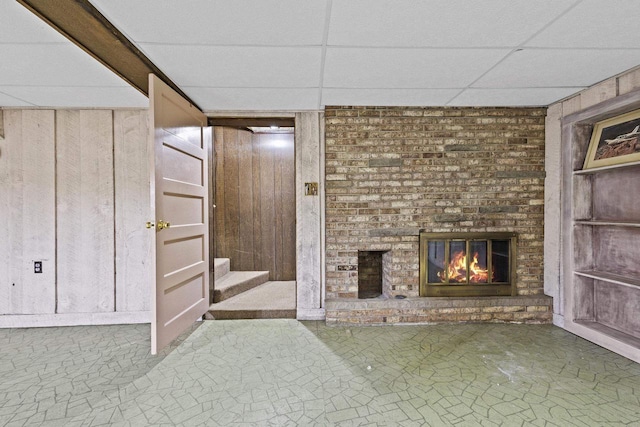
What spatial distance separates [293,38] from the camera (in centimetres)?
175

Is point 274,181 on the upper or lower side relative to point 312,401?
upper

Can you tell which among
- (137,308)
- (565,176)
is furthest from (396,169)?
(137,308)

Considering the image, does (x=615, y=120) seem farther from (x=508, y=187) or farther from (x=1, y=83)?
(x=1, y=83)

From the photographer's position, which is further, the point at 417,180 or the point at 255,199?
the point at 255,199

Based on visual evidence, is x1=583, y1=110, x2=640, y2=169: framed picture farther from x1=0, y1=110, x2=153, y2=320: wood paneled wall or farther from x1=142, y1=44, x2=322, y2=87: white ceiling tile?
x1=0, y1=110, x2=153, y2=320: wood paneled wall

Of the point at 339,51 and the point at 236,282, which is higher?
the point at 339,51

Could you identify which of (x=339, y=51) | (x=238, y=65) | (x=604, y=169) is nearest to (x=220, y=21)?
(x=238, y=65)

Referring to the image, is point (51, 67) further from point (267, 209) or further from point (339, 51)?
point (267, 209)

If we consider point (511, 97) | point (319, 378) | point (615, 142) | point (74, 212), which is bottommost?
point (319, 378)

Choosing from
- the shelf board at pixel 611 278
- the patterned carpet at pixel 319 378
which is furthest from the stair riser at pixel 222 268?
the shelf board at pixel 611 278

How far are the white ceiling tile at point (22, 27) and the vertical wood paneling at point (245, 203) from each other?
2375 millimetres

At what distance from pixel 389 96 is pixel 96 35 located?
217 centimetres

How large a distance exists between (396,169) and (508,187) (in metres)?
1.16

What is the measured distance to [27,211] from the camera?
9.32ft
